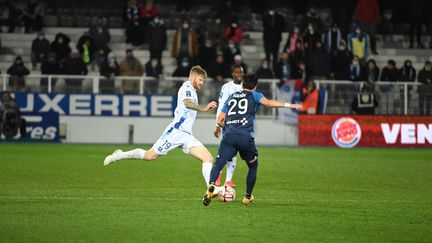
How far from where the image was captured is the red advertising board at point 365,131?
103 ft

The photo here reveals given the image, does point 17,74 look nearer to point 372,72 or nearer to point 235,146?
point 372,72

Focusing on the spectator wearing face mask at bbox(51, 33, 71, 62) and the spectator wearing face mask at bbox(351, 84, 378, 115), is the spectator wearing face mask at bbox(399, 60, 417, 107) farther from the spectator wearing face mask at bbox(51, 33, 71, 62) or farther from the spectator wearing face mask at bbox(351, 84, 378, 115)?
the spectator wearing face mask at bbox(51, 33, 71, 62)

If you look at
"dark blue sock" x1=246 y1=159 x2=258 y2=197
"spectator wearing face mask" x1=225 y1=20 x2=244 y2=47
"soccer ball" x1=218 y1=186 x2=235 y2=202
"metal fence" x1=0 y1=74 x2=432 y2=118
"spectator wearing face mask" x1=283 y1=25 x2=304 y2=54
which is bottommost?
"soccer ball" x1=218 y1=186 x2=235 y2=202

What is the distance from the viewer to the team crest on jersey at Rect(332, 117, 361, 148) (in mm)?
31719

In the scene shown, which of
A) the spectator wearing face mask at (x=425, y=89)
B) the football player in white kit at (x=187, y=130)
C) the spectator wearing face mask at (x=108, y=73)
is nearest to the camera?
the football player in white kit at (x=187, y=130)

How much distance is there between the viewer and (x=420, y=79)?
32.8m

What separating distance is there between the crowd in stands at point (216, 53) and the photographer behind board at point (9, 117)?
0.93m

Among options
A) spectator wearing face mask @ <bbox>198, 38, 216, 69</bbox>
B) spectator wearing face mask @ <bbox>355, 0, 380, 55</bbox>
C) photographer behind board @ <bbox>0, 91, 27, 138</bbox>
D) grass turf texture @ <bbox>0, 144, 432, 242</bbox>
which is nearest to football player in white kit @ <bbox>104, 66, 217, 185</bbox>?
grass turf texture @ <bbox>0, 144, 432, 242</bbox>

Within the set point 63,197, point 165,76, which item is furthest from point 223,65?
point 63,197

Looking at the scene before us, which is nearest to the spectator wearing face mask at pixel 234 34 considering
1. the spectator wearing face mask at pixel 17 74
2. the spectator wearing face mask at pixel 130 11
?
the spectator wearing face mask at pixel 130 11

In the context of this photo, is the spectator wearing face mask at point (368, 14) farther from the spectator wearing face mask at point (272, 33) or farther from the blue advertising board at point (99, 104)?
the blue advertising board at point (99, 104)

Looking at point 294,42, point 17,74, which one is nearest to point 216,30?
point 294,42

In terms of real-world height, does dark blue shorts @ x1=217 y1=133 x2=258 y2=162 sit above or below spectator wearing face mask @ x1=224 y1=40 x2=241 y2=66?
below

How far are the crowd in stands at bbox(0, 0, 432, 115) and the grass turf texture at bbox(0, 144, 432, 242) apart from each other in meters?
7.16
